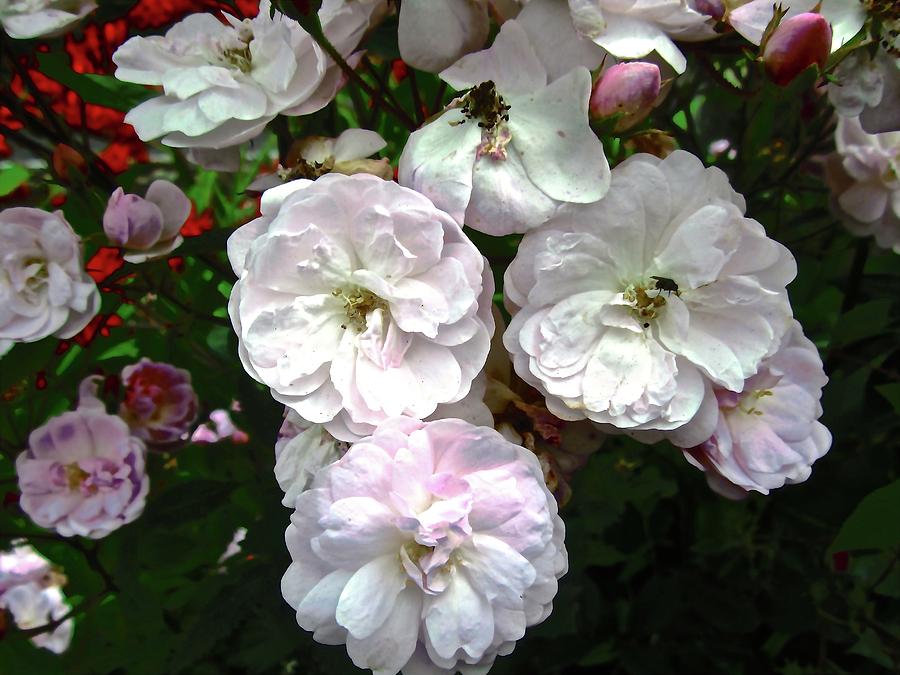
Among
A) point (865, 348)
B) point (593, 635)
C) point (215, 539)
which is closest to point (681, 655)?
point (593, 635)

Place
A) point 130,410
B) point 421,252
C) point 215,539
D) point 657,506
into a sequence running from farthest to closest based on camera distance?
point 657,506 < point 215,539 < point 130,410 < point 421,252

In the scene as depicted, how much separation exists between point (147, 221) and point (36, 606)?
2.64ft

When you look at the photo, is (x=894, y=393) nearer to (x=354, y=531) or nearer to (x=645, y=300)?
(x=645, y=300)

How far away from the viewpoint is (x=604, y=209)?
488 millimetres

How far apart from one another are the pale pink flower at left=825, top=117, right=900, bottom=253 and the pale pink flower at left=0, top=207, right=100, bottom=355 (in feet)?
2.24

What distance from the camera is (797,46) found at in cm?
47

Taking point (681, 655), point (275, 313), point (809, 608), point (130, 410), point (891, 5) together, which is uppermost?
point (891, 5)

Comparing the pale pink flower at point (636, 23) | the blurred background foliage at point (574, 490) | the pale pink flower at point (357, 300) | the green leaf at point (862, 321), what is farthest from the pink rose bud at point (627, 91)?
the green leaf at point (862, 321)

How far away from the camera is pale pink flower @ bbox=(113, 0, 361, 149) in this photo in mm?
528

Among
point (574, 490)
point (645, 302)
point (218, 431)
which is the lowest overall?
point (218, 431)

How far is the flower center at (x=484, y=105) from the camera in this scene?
48cm

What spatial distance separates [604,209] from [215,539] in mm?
659

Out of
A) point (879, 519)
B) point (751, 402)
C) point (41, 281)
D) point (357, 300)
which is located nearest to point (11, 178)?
point (41, 281)

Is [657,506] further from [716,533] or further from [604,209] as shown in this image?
[604,209]
